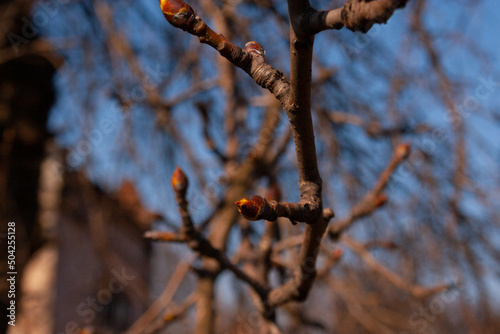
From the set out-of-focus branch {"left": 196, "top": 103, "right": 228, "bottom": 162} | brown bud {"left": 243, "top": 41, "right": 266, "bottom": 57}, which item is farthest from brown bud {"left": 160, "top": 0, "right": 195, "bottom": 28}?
out-of-focus branch {"left": 196, "top": 103, "right": 228, "bottom": 162}

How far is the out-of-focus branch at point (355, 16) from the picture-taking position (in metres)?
0.55

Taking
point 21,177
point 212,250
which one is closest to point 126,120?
point 21,177

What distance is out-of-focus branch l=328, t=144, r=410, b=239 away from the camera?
1464 millimetres

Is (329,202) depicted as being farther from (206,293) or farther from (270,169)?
(206,293)

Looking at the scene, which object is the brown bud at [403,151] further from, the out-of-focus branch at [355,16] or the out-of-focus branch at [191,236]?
the out-of-focus branch at [355,16]

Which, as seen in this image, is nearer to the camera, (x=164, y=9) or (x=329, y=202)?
(x=164, y=9)

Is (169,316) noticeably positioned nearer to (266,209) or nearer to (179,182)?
(179,182)

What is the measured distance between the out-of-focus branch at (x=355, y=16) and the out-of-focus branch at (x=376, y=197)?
892 millimetres

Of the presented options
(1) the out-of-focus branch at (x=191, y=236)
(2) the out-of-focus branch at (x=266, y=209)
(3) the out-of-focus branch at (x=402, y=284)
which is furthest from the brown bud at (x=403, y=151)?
(2) the out-of-focus branch at (x=266, y=209)

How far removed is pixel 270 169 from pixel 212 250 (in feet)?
3.60

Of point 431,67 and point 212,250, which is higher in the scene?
point 212,250

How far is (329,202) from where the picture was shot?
128 inches

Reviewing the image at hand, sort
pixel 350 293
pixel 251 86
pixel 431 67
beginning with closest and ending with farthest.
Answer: pixel 431 67 < pixel 350 293 < pixel 251 86

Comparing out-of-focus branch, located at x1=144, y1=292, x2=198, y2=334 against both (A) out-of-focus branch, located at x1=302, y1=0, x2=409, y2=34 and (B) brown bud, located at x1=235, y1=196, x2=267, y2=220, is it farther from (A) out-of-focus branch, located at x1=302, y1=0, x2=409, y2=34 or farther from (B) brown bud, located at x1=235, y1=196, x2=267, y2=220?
(A) out-of-focus branch, located at x1=302, y1=0, x2=409, y2=34
